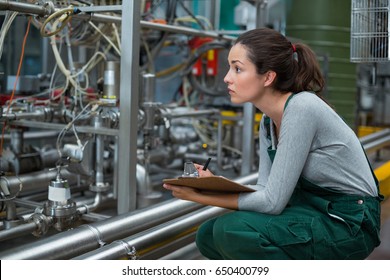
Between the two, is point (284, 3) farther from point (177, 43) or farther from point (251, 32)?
point (251, 32)

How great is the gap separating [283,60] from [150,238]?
748 millimetres

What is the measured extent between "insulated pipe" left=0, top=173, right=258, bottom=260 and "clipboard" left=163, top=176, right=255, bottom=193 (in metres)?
0.38

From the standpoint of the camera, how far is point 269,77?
1.55 metres

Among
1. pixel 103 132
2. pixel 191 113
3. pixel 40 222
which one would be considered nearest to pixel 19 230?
pixel 40 222

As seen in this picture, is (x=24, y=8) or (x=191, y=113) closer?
(x=24, y=8)

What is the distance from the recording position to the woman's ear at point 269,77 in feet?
5.07

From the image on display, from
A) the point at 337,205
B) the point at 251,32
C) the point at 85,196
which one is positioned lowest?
the point at 85,196

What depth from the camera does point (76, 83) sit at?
96.7 inches


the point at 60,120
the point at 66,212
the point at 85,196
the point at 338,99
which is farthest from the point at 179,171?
the point at 338,99

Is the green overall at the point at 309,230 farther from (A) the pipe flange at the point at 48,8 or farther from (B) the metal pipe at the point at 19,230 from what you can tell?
(A) the pipe flange at the point at 48,8

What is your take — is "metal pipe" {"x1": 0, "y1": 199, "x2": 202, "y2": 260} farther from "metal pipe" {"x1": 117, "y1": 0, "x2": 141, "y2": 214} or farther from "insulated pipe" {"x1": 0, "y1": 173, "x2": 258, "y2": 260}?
"metal pipe" {"x1": 117, "y1": 0, "x2": 141, "y2": 214}

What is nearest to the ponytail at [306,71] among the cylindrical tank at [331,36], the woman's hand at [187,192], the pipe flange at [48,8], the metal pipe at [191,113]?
the woman's hand at [187,192]

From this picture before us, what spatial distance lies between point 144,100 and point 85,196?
67cm

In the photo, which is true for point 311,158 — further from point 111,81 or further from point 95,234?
point 111,81
